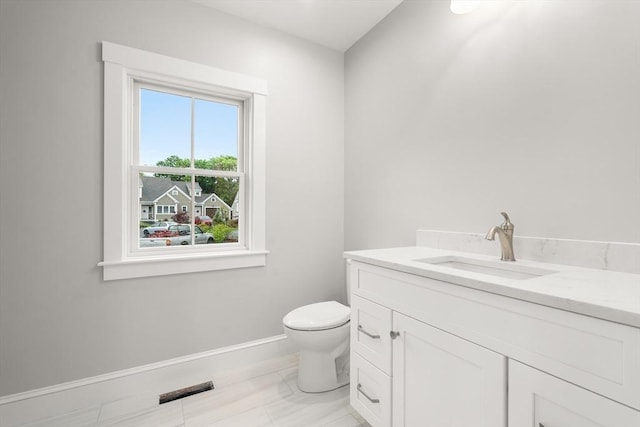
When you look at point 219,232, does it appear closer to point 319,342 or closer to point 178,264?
point 178,264

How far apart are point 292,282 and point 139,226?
1175 mm

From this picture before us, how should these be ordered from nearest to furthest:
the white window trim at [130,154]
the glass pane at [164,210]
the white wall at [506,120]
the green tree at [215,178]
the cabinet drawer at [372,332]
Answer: the white wall at [506,120] < the cabinet drawer at [372,332] < the white window trim at [130,154] < the glass pane at [164,210] < the green tree at [215,178]

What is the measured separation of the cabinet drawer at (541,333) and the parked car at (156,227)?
65.6 inches

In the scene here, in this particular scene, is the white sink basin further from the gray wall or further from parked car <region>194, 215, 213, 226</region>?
parked car <region>194, 215, 213, 226</region>

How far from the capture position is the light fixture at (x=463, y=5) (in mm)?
1432

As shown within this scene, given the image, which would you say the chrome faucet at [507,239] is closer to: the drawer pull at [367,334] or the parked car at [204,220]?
the drawer pull at [367,334]

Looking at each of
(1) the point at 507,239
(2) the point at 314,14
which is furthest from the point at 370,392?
(2) the point at 314,14

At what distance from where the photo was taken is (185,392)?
5.90 ft

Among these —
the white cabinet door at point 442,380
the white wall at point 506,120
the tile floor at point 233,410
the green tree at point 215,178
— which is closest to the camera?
the white cabinet door at point 442,380

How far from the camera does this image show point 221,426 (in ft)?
4.92

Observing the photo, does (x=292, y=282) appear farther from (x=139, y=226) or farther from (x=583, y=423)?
(x=583, y=423)

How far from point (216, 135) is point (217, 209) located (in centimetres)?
57

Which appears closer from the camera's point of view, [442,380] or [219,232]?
[442,380]

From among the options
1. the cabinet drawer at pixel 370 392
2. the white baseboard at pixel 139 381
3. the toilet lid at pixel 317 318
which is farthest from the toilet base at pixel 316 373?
the white baseboard at pixel 139 381
